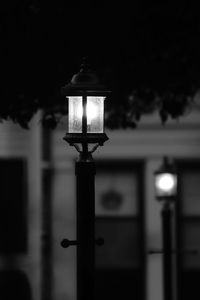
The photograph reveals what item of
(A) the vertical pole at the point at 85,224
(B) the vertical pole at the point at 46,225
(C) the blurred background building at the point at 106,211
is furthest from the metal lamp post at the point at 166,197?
(A) the vertical pole at the point at 85,224

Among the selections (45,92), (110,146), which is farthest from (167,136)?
(45,92)

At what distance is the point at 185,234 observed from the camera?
20.9 m

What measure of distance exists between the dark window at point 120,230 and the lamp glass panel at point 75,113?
7.96 m

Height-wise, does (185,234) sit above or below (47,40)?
below

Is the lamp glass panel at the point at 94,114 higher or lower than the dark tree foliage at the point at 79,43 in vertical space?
lower

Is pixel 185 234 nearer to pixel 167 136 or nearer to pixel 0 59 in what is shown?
pixel 167 136

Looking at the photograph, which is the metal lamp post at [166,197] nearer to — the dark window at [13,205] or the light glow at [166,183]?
the light glow at [166,183]

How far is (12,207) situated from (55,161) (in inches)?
41.2

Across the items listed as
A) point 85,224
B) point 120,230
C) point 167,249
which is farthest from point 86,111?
point 120,230

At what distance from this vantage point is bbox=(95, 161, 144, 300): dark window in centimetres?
2088

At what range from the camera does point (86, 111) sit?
1284cm

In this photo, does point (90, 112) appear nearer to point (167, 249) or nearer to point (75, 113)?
point (75, 113)

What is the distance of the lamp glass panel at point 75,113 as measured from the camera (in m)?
12.9

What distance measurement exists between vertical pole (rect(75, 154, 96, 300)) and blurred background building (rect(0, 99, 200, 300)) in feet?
25.1
